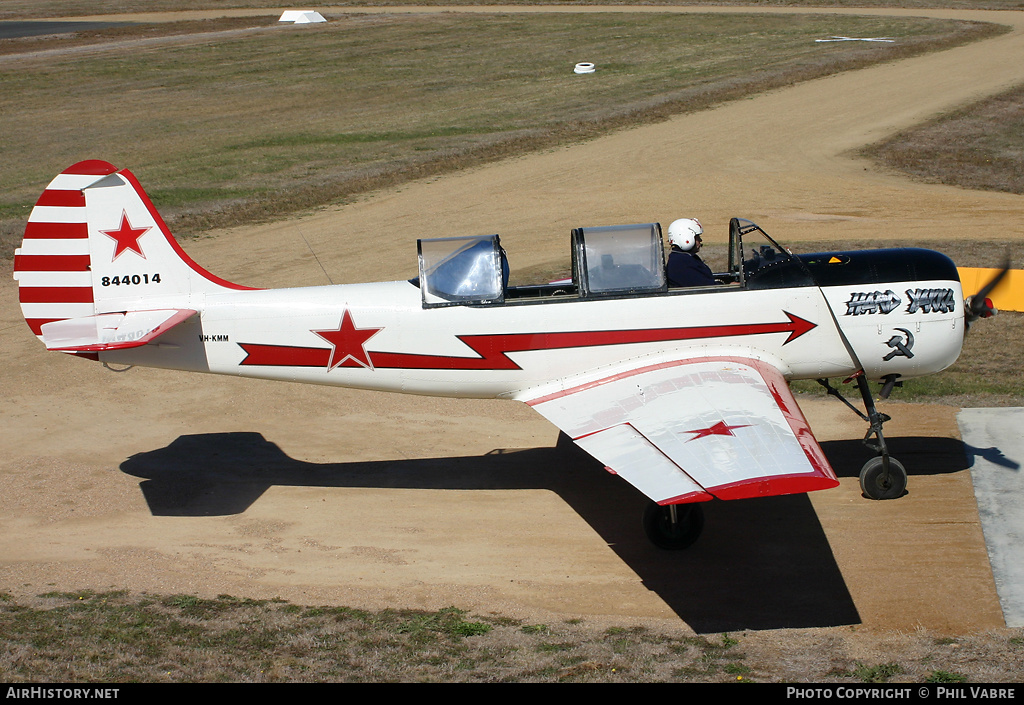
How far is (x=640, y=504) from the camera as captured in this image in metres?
10.1

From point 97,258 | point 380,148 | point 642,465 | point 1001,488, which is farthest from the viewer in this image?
point 380,148

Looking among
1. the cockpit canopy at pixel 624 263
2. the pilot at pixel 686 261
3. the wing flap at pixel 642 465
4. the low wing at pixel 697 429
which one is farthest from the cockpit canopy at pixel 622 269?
the wing flap at pixel 642 465

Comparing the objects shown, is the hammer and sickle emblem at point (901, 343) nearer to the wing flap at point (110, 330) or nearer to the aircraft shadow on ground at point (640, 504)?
the aircraft shadow on ground at point (640, 504)

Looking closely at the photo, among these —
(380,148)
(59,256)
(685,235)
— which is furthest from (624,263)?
(380,148)

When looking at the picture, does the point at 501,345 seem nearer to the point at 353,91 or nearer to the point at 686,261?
the point at 686,261

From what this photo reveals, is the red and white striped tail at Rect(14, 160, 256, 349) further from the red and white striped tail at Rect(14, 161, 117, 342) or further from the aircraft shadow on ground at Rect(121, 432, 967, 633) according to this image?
the aircraft shadow on ground at Rect(121, 432, 967, 633)

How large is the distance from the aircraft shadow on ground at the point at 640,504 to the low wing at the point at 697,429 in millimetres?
1163

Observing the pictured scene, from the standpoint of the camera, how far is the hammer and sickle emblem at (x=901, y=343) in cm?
964

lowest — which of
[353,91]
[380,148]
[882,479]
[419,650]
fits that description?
[419,650]

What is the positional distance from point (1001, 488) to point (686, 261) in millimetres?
3866

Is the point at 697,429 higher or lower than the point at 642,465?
higher

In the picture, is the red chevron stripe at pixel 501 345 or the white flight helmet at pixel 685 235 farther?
the white flight helmet at pixel 685 235

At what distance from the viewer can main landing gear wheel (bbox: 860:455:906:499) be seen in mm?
9641
